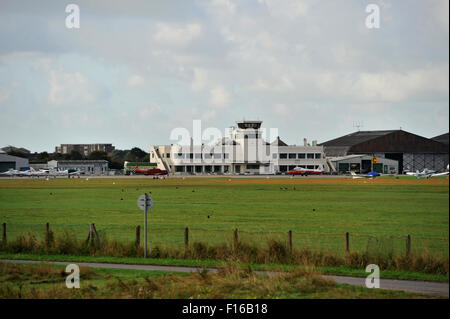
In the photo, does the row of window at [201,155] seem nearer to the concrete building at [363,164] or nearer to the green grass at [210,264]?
the concrete building at [363,164]

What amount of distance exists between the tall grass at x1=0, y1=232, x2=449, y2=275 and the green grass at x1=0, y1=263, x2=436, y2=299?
3.51 metres

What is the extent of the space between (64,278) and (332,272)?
10.7 metres

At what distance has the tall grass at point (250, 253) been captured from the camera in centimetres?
2267

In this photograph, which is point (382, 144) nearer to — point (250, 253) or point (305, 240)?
point (305, 240)

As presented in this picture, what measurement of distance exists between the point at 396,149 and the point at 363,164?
73.8ft

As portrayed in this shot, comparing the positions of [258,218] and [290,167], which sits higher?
[290,167]

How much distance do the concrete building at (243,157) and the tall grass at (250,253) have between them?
5607 inches

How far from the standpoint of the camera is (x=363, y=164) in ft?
516

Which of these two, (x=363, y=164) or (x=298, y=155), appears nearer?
(x=363, y=164)

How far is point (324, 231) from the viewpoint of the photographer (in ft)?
119

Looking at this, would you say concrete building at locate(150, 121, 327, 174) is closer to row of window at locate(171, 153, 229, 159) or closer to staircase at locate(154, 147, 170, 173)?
row of window at locate(171, 153, 229, 159)

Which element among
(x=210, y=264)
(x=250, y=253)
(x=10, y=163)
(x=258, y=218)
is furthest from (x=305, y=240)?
(x=10, y=163)

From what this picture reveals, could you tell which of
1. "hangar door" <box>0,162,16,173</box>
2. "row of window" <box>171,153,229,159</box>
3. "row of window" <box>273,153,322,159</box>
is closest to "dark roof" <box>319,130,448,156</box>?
"row of window" <box>273,153,322,159</box>


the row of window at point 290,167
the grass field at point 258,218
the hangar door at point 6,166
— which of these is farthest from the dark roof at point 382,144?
the hangar door at point 6,166
